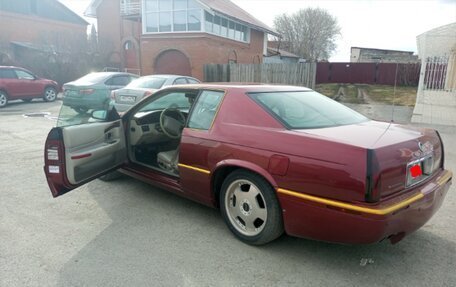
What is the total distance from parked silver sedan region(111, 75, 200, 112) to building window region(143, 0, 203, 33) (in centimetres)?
1110

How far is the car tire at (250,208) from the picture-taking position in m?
2.86

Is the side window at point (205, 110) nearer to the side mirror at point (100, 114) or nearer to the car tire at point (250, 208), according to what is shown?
the car tire at point (250, 208)

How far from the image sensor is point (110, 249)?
3020 millimetres

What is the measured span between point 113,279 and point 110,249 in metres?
0.47

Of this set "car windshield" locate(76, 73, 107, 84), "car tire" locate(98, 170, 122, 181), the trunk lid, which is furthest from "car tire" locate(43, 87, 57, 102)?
the trunk lid

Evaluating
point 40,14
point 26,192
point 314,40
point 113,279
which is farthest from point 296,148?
point 314,40

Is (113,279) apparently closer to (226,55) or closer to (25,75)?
(25,75)

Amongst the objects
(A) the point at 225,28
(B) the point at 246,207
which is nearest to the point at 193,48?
(A) the point at 225,28

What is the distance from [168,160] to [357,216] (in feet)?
7.99

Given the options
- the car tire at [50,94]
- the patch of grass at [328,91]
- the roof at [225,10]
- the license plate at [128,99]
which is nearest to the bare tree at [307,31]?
the roof at [225,10]

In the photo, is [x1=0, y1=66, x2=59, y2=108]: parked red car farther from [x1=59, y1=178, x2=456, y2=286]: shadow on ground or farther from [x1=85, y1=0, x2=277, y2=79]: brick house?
[x1=59, y1=178, x2=456, y2=286]: shadow on ground

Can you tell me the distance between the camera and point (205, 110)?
11.6 ft

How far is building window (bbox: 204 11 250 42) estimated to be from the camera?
20688 mm

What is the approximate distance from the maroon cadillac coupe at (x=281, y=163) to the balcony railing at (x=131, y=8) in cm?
2199
